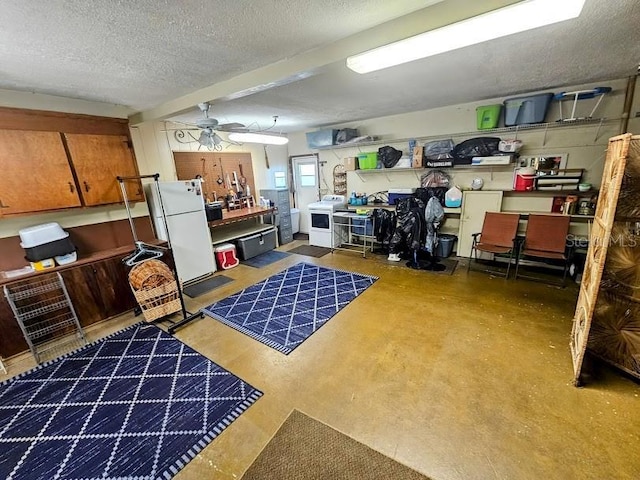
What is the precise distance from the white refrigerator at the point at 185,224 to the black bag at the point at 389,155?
312cm

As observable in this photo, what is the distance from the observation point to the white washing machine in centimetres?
514

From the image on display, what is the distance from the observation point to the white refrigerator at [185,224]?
3.64 metres

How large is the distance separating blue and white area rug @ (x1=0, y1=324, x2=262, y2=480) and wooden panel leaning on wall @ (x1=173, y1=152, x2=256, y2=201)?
2.91m

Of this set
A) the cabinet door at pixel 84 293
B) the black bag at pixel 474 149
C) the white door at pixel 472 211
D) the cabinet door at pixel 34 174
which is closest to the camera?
the cabinet door at pixel 34 174

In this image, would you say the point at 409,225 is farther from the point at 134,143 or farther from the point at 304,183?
the point at 134,143

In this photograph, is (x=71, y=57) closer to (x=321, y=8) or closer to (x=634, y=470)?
(x=321, y=8)

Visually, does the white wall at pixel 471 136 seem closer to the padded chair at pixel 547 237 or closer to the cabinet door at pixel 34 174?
the padded chair at pixel 547 237

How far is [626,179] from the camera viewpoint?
181 cm

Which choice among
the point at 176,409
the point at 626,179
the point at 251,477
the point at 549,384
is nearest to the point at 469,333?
the point at 549,384

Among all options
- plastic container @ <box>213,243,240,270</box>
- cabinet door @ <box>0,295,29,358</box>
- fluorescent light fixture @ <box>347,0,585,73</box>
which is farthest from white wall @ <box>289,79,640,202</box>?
cabinet door @ <box>0,295,29,358</box>

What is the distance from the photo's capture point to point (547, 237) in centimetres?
357

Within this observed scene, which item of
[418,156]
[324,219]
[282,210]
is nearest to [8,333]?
[282,210]

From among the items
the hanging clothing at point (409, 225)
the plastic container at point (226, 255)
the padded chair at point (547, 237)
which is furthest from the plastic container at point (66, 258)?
the padded chair at point (547, 237)

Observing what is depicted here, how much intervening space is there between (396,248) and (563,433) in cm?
318
